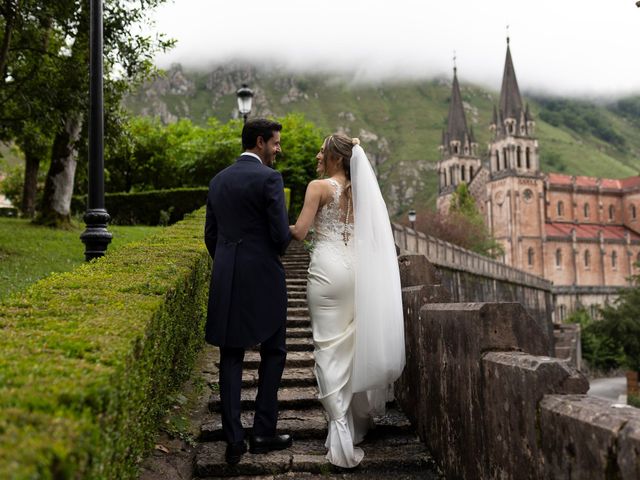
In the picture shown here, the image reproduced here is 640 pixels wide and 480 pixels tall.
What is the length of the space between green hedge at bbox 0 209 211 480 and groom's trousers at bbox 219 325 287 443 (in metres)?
0.48

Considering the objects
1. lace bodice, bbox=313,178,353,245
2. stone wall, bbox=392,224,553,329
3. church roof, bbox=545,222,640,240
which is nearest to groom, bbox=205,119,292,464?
lace bodice, bbox=313,178,353,245

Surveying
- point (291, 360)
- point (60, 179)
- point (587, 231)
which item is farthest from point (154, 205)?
point (587, 231)

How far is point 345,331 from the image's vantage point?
14.2 ft

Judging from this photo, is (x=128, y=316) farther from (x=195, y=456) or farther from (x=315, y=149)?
(x=315, y=149)

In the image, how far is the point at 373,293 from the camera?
4.25 meters

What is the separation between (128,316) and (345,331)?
67.1 inches

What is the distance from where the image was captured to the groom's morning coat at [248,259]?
13.0 feet

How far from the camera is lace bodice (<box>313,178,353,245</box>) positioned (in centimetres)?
444

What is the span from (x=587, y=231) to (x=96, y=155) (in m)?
87.2

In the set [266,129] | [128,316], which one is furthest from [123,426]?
[266,129]

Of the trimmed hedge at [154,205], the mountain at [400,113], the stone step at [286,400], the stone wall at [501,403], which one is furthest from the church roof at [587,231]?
the stone wall at [501,403]

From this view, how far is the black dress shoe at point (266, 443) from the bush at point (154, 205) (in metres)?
18.1

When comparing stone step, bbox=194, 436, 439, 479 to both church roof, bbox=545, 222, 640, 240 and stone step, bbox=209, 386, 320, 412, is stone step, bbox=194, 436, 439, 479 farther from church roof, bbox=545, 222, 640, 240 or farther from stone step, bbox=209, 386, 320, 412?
church roof, bbox=545, 222, 640, 240

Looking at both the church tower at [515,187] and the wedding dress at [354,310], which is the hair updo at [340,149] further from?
the church tower at [515,187]
